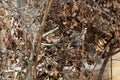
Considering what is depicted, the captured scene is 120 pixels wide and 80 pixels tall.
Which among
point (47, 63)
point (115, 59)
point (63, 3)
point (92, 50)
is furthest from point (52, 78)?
point (115, 59)

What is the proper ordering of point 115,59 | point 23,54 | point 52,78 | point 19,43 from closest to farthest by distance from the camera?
1. point 23,54
2. point 19,43
3. point 52,78
4. point 115,59

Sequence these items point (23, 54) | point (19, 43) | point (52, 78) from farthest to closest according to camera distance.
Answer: point (52, 78)
point (19, 43)
point (23, 54)

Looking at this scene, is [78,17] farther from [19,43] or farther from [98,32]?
[19,43]

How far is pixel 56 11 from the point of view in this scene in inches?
172

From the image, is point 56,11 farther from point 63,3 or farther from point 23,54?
point 23,54

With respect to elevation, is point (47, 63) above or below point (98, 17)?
below

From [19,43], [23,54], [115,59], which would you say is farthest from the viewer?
[115,59]

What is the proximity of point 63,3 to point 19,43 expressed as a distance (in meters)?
→ 0.79

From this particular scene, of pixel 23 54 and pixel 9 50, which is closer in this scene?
pixel 23 54

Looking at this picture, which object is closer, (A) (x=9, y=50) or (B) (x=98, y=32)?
(A) (x=9, y=50)

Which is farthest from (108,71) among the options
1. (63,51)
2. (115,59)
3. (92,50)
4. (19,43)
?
(19,43)

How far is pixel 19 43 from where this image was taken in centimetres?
424

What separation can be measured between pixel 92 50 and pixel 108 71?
1.34 metres

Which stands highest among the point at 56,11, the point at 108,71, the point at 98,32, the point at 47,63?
the point at 56,11
